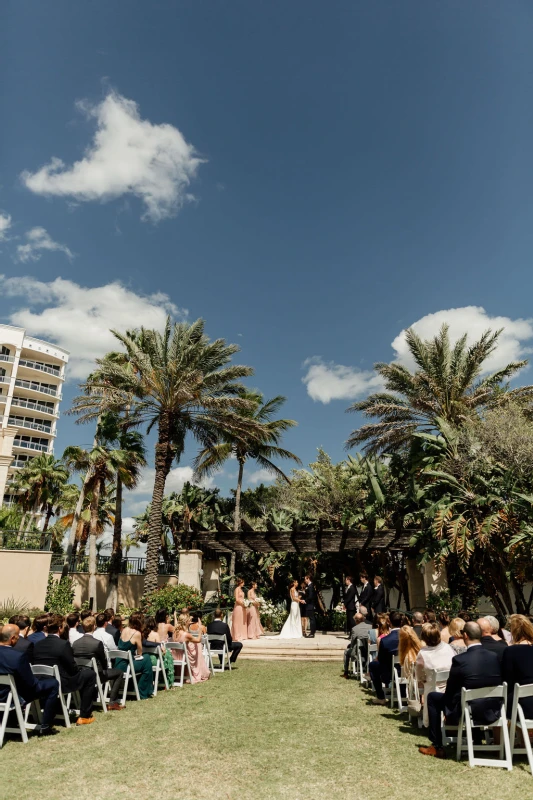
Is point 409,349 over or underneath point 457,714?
over

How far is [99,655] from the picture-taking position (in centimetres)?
723

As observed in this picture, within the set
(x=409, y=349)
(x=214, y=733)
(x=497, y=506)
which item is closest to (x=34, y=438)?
(x=409, y=349)

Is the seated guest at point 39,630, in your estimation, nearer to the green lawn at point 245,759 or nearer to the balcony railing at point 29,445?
the green lawn at point 245,759

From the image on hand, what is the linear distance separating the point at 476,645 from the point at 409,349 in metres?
→ 16.5

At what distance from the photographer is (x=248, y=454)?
30.4 metres

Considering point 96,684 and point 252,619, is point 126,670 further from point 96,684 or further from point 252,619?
point 252,619

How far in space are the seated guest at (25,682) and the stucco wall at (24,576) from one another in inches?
570

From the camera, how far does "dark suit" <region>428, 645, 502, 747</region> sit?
511 centimetres

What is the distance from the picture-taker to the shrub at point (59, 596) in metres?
20.3

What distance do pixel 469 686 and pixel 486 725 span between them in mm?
365

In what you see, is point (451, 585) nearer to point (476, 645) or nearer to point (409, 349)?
Result: point (409, 349)

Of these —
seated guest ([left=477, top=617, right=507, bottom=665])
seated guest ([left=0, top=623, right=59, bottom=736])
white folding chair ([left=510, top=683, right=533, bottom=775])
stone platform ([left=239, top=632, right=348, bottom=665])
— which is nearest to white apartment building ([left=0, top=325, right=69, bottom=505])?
stone platform ([left=239, top=632, right=348, bottom=665])

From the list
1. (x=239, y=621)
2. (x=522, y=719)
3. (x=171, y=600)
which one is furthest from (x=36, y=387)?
(x=522, y=719)

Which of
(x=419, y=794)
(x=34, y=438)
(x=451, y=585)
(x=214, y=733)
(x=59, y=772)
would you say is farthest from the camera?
(x=34, y=438)
